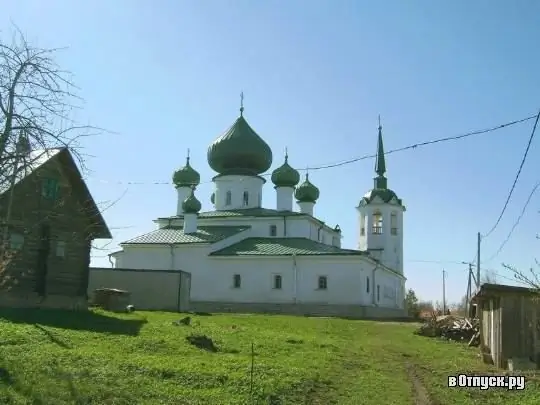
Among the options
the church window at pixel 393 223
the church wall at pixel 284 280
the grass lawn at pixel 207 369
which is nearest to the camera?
the grass lawn at pixel 207 369

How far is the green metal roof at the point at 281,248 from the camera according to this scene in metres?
44.0

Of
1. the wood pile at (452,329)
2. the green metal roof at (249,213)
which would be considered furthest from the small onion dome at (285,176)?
the wood pile at (452,329)

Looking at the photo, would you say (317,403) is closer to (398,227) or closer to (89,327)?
(89,327)

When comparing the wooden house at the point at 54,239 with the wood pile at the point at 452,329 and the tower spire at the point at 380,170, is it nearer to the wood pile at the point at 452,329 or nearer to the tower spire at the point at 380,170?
the wood pile at the point at 452,329

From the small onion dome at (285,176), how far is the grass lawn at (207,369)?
103 feet

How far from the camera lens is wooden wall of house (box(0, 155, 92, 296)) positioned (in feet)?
78.9

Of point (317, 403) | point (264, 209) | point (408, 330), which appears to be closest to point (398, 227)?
point (264, 209)

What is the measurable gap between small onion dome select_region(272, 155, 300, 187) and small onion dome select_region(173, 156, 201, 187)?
22.6 feet

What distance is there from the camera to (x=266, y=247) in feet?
151

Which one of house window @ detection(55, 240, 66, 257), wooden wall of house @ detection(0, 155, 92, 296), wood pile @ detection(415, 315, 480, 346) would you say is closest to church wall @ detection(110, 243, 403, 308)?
wood pile @ detection(415, 315, 480, 346)

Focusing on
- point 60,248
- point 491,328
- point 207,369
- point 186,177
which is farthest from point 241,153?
point 207,369

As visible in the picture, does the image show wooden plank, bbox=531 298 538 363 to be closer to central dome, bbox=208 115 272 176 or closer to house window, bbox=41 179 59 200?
house window, bbox=41 179 59 200

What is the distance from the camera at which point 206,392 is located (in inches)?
472

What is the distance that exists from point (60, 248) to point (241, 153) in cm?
2671
